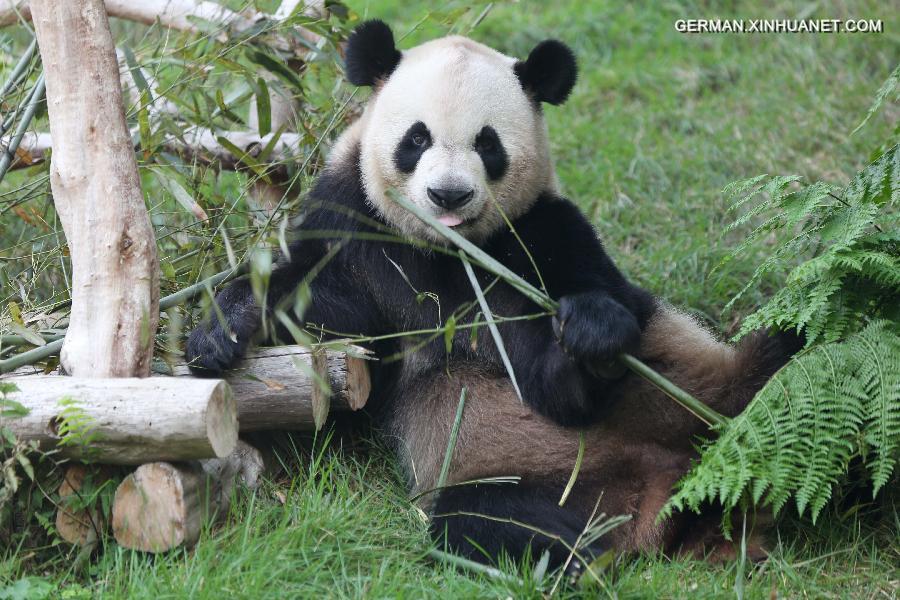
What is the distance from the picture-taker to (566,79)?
5.11 m

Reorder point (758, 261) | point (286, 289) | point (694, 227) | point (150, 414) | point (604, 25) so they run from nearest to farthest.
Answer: point (150, 414) < point (286, 289) < point (758, 261) < point (694, 227) < point (604, 25)

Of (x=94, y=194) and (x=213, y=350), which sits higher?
(x=94, y=194)

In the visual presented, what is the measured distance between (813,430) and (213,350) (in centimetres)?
259

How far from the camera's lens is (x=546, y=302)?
14.3 feet

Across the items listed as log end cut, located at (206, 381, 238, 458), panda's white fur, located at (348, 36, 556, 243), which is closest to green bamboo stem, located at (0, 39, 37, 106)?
panda's white fur, located at (348, 36, 556, 243)

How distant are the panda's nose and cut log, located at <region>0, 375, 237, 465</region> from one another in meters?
1.30

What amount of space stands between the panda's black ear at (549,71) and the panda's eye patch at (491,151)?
496 millimetres

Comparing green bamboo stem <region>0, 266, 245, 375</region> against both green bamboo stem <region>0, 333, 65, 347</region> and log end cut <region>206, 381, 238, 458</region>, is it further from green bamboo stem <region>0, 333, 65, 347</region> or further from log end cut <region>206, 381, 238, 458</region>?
log end cut <region>206, 381, 238, 458</region>

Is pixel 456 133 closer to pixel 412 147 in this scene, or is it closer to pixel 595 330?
pixel 412 147

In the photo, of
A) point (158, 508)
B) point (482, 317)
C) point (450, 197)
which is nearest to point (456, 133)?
point (450, 197)

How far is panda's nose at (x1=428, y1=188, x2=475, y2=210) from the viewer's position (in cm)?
445

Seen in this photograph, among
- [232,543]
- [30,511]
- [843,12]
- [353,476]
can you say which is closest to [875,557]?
[353,476]

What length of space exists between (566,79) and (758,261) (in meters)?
2.38

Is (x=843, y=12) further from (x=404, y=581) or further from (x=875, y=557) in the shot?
(x=404, y=581)
